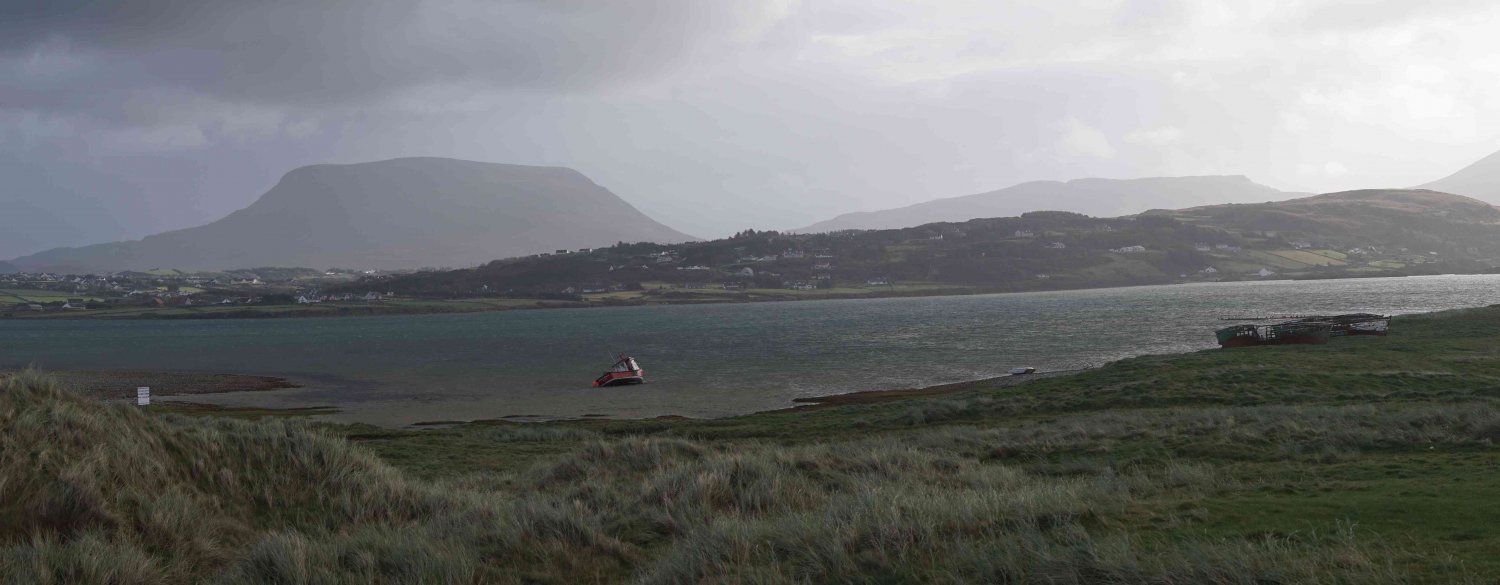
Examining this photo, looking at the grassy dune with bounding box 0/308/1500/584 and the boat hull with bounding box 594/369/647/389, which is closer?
the grassy dune with bounding box 0/308/1500/584

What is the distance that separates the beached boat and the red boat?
34.8m

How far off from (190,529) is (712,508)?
586 centimetres

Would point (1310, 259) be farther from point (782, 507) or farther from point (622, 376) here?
point (782, 507)

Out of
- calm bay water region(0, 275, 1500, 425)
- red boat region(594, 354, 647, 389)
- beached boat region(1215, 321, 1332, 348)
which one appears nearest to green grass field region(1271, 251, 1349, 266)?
calm bay water region(0, 275, 1500, 425)

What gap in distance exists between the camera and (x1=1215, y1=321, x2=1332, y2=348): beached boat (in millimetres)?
45781

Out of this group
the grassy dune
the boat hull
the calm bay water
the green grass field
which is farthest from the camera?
the green grass field

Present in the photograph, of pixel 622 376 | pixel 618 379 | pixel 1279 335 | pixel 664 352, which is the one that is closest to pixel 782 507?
pixel 618 379

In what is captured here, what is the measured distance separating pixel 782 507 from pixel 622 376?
43093 millimetres

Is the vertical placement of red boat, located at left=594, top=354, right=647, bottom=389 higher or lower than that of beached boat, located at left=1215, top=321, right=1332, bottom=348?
lower

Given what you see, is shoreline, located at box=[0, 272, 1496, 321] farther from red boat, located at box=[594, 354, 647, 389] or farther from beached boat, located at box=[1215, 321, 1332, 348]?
red boat, located at box=[594, 354, 647, 389]

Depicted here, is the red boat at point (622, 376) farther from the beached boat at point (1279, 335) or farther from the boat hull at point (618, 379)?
the beached boat at point (1279, 335)

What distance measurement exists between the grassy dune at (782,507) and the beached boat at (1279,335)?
31.0 m

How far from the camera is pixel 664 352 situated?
75.6m

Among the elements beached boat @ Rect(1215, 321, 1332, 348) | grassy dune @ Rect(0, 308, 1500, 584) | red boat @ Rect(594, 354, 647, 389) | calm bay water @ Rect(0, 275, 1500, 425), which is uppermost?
grassy dune @ Rect(0, 308, 1500, 584)
